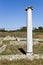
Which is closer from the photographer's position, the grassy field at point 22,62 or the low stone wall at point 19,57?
the grassy field at point 22,62

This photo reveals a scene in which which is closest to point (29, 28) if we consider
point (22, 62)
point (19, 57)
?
point (19, 57)

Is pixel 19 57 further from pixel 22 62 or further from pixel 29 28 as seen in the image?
pixel 29 28

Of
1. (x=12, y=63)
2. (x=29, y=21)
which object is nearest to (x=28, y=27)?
(x=29, y=21)

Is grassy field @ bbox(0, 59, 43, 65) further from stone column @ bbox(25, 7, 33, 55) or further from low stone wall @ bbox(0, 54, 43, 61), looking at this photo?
stone column @ bbox(25, 7, 33, 55)

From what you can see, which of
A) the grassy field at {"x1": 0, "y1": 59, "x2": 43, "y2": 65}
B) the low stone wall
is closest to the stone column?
the low stone wall

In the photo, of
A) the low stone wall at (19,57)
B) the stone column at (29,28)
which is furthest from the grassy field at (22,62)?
the stone column at (29,28)

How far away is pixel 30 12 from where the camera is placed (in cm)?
1018

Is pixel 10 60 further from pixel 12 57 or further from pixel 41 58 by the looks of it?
pixel 41 58

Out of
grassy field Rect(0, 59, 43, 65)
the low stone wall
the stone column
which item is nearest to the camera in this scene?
grassy field Rect(0, 59, 43, 65)

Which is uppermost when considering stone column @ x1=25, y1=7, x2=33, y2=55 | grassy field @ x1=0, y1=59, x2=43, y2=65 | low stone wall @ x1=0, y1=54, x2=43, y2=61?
stone column @ x1=25, y1=7, x2=33, y2=55

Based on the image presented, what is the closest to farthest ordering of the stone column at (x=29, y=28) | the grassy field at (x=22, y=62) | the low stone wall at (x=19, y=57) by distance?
1. the grassy field at (x=22, y=62)
2. the low stone wall at (x=19, y=57)
3. the stone column at (x=29, y=28)

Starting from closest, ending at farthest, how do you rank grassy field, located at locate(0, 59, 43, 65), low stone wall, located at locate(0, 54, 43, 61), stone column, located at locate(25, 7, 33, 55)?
grassy field, located at locate(0, 59, 43, 65) < low stone wall, located at locate(0, 54, 43, 61) < stone column, located at locate(25, 7, 33, 55)

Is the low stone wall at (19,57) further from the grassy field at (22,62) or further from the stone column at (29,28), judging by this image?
the stone column at (29,28)

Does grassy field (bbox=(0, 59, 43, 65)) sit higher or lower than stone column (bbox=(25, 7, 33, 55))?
lower
